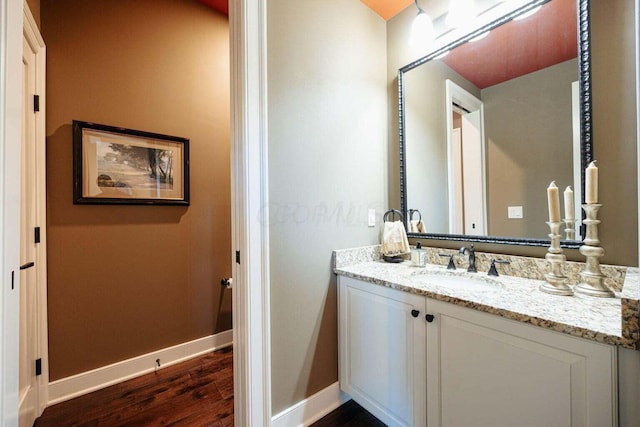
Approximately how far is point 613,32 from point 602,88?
8.7 inches

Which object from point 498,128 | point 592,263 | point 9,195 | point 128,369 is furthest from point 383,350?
point 128,369

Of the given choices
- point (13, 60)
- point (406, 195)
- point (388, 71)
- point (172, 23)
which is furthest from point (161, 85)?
point (406, 195)

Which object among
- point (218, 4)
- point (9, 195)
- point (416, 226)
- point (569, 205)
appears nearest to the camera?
point (9, 195)

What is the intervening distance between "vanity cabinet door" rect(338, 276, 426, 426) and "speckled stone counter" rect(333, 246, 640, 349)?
0.08 metres

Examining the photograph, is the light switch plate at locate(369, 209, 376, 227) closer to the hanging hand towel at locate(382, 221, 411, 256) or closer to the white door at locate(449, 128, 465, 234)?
the hanging hand towel at locate(382, 221, 411, 256)

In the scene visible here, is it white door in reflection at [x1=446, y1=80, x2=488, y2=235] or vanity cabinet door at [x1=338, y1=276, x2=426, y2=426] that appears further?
white door in reflection at [x1=446, y1=80, x2=488, y2=235]

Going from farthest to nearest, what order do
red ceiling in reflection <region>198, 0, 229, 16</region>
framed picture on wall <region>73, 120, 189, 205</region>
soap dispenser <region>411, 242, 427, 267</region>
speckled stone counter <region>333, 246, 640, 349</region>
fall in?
red ceiling in reflection <region>198, 0, 229, 16</region>
framed picture on wall <region>73, 120, 189, 205</region>
soap dispenser <region>411, 242, 427, 267</region>
speckled stone counter <region>333, 246, 640, 349</region>

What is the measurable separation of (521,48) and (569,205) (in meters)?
0.87

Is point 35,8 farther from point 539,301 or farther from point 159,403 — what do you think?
point 539,301

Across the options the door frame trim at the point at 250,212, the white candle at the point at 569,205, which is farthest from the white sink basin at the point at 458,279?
the door frame trim at the point at 250,212

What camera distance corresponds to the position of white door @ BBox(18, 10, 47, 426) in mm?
1342

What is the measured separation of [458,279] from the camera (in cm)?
143

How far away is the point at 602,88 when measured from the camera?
1080mm

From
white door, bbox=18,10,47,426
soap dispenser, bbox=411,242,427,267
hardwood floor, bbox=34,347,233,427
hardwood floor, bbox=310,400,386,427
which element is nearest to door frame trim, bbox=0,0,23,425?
white door, bbox=18,10,47,426
